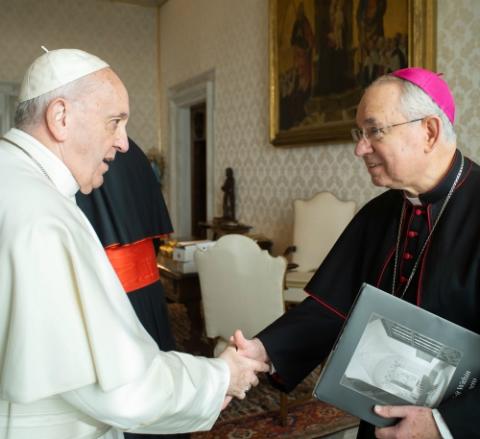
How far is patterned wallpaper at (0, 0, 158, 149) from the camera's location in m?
8.34

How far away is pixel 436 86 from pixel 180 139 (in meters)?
7.57

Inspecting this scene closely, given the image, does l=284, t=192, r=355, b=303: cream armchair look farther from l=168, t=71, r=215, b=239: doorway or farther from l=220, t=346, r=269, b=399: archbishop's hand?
l=168, t=71, r=215, b=239: doorway

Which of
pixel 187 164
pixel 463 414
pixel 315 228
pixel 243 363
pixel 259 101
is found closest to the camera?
pixel 463 414

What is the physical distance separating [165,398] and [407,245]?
96 cm

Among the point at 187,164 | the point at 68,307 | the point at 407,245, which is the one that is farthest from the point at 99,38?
the point at 68,307

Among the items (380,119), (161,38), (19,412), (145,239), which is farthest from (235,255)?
(161,38)

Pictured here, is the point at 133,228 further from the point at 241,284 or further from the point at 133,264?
the point at 241,284

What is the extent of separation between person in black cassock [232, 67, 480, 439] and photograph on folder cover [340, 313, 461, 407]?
0.04 metres

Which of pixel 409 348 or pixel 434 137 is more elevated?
pixel 434 137

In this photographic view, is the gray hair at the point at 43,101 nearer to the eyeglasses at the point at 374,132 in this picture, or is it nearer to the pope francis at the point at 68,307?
the pope francis at the point at 68,307

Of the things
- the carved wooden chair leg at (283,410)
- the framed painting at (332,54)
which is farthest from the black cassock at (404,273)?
the framed painting at (332,54)

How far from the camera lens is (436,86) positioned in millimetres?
1598

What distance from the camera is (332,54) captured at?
4.92 meters

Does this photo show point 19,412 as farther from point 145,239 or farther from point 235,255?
point 235,255
